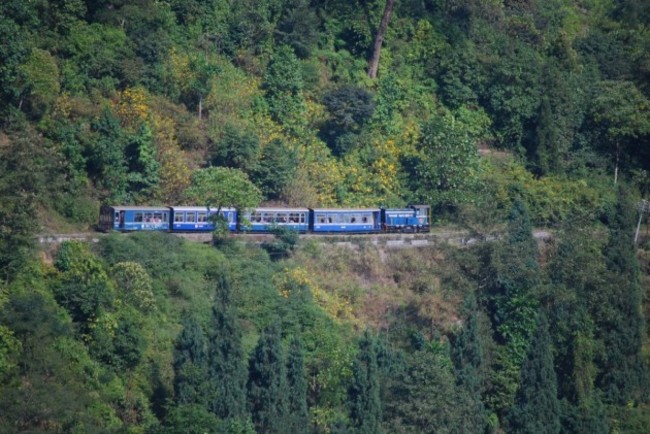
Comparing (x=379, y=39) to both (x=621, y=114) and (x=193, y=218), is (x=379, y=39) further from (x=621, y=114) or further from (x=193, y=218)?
(x=193, y=218)

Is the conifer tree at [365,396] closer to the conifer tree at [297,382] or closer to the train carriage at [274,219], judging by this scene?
the conifer tree at [297,382]

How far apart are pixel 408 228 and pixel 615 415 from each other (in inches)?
459

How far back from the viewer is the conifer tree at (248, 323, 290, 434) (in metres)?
50.4

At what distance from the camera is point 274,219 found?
60688mm

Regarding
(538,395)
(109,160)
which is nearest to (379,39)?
(109,160)

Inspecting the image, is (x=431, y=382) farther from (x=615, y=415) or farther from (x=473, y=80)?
(x=473, y=80)

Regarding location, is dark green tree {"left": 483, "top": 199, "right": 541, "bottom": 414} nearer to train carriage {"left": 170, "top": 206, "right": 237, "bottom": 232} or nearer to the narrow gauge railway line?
the narrow gauge railway line

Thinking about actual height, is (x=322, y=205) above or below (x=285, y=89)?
below

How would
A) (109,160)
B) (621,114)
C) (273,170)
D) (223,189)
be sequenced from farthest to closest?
(621,114), (273,170), (109,160), (223,189)

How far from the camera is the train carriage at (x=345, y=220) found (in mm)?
61812

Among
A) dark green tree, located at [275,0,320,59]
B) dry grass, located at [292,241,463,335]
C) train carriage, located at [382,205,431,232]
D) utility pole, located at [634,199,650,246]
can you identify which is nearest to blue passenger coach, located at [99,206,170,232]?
dry grass, located at [292,241,463,335]

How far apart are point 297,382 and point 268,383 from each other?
1.29 meters

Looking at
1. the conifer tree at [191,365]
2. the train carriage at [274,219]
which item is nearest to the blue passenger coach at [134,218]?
the train carriage at [274,219]

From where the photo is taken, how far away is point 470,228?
6222 cm
